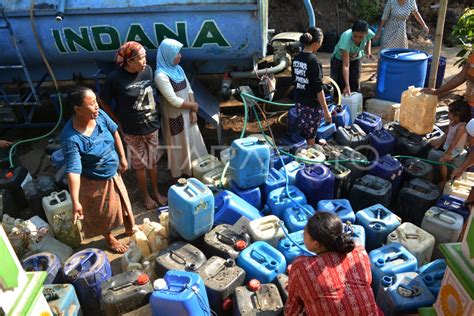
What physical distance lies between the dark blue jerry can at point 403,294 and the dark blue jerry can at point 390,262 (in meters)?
0.09

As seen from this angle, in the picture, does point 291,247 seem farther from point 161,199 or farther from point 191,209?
point 161,199

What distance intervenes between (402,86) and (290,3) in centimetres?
560

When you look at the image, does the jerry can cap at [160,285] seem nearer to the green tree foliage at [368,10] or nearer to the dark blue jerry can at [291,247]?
the dark blue jerry can at [291,247]

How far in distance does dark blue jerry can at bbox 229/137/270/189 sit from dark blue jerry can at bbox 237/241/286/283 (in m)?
0.89

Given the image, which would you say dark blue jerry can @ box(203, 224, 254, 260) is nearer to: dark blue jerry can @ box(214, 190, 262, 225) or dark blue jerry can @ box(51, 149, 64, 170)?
dark blue jerry can @ box(214, 190, 262, 225)

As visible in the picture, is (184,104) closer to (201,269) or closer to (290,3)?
(201,269)

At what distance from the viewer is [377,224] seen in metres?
3.62

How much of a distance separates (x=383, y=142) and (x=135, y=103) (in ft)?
9.08

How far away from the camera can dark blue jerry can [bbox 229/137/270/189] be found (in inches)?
158

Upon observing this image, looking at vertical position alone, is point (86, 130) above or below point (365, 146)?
above

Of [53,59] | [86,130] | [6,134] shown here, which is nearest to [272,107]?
[53,59]

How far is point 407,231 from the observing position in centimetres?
349

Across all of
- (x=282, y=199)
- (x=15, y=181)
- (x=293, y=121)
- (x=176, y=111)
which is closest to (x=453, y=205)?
(x=282, y=199)

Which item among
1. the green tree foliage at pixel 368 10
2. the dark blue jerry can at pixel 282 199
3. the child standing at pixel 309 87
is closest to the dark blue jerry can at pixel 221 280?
the dark blue jerry can at pixel 282 199
